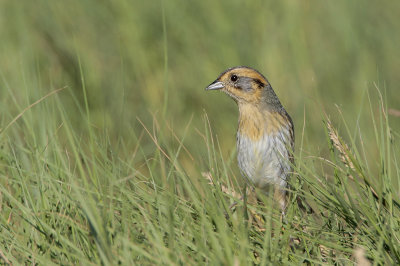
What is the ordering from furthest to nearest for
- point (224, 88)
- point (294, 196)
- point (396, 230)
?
point (224, 88) < point (294, 196) < point (396, 230)

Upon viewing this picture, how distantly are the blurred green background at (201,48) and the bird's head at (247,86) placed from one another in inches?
62.3

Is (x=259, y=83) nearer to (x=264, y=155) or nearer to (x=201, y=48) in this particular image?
(x=264, y=155)

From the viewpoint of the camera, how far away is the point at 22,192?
339 centimetres

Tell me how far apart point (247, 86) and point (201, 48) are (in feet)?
6.50

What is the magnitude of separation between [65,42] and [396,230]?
4552 mm

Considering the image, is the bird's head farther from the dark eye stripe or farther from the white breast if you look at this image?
the white breast

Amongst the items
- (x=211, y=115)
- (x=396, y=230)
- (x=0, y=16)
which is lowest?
(x=211, y=115)

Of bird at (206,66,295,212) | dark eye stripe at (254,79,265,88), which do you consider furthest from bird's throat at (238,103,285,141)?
dark eye stripe at (254,79,265,88)

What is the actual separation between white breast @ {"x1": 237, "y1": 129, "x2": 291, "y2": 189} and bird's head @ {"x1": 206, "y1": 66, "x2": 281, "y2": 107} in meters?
0.29

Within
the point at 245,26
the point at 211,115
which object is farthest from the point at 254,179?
the point at 245,26

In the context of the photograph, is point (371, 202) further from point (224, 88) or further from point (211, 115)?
point (211, 115)

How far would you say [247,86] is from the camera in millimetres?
4906

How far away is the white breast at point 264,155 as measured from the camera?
4.44 m

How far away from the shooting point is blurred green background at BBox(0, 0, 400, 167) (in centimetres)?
667
